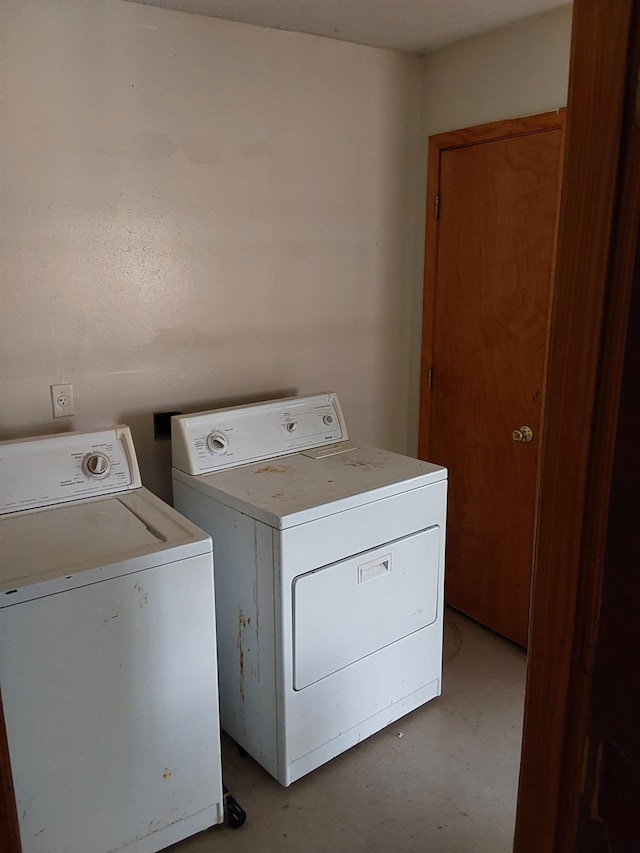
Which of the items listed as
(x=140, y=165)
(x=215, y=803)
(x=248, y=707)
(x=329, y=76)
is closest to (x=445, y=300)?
(x=329, y=76)

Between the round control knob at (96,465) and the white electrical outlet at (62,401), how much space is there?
20cm

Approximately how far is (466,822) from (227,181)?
2171 mm

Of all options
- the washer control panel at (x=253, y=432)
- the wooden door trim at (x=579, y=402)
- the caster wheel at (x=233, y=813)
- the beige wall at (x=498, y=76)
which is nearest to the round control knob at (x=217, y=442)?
the washer control panel at (x=253, y=432)

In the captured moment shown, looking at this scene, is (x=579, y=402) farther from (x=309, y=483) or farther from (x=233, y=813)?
(x=233, y=813)

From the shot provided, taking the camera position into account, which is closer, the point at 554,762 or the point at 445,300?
the point at 554,762

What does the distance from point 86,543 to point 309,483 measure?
2.25ft

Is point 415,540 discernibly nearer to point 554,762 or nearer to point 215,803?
point 215,803

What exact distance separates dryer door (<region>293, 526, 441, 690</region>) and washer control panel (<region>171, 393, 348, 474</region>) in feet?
1.79

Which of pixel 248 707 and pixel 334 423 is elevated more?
pixel 334 423

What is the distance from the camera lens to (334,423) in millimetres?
2588

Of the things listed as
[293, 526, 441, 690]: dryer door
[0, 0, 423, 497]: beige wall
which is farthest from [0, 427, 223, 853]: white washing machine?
[0, 0, 423, 497]: beige wall

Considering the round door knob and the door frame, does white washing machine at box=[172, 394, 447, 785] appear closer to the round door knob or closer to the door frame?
the round door knob

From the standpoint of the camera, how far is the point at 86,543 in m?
1.71

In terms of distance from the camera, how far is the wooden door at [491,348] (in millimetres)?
2428
